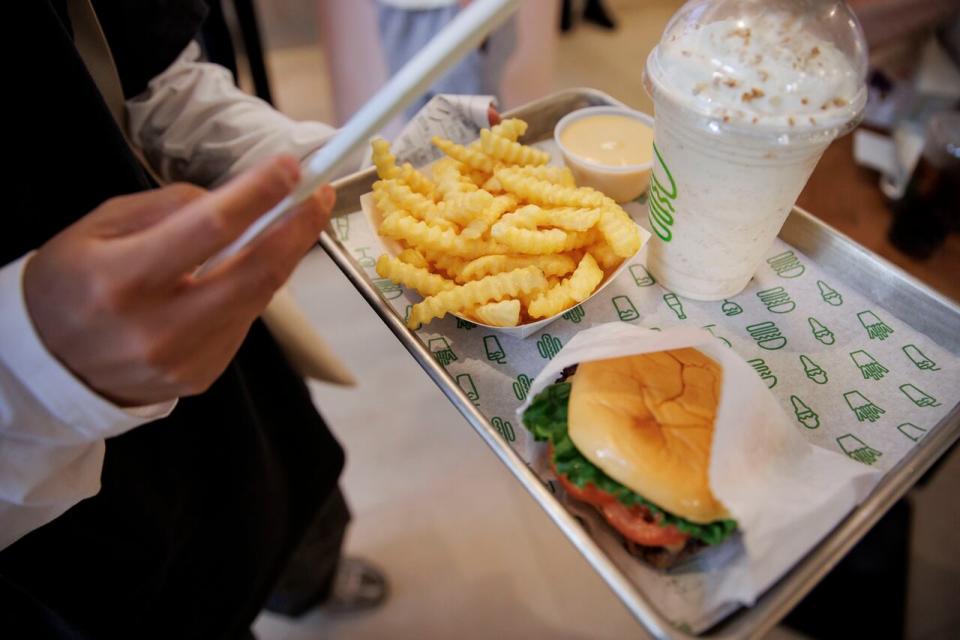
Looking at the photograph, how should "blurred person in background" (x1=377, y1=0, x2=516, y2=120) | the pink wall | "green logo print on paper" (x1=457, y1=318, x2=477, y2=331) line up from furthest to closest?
the pink wall, "blurred person in background" (x1=377, y1=0, x2=516, y2=120), "green logo print on paper" (x1=457, y1=318, x2=477, y2=331)

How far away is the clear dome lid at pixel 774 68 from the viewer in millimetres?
847

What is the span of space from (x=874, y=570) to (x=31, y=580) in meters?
2.28

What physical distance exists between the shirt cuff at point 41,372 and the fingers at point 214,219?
159mm

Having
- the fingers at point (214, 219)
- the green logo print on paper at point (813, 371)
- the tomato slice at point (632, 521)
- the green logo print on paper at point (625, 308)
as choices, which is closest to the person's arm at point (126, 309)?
the fingers at point (214, 219)

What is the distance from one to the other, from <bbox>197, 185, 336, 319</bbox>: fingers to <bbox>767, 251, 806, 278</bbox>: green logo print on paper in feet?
2.95

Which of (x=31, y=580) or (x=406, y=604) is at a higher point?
(x=31, y=580)

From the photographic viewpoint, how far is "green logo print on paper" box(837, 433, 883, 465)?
92 centimetres

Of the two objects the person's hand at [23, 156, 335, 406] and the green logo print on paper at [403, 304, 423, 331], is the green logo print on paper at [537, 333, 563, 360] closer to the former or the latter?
the green logo print on paper at [403, 304, 423, 331]

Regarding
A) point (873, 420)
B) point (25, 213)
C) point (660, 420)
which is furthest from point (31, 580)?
point (873, 420)

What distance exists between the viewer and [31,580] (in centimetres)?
95

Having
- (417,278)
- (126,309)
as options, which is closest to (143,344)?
(126,309)

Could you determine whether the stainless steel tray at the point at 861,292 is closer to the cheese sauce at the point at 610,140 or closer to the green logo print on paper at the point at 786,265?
the green logo print on paper at the point at 786,265

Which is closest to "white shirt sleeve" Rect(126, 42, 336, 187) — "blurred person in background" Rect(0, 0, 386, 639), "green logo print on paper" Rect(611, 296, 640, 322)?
"blurred person in background" Rect(0, 0, 386, 639)

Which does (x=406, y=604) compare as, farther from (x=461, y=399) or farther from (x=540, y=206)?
(x=540, y=206)
